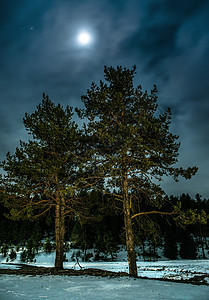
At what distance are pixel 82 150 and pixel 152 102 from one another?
5953 mm

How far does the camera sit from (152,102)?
1127 centimetres

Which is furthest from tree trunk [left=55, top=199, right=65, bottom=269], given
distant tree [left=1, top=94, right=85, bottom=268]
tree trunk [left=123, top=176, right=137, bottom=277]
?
tree trunk [left=123, top=176, right=137, bottom=277]

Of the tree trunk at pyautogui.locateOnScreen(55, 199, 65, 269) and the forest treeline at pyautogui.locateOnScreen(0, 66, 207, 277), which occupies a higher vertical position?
the forest treeline at pyautogui.locateOnScreen(0, 66, 207, 277)

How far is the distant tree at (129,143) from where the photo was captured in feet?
31.6

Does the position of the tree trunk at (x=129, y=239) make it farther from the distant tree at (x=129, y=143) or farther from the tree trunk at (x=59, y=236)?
the tree trunk at (x=59, y=236)

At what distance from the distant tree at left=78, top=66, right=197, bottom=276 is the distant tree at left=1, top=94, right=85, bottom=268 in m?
1.97

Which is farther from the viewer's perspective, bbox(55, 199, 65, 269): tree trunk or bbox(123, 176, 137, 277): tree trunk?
bbox(55, 199, 65, 269): tree trunk

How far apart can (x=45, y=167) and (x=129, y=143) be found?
5.42 m

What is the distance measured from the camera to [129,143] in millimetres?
9570

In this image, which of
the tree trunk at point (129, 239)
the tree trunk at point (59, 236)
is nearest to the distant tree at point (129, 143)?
the tree trunk at point (129, 239)

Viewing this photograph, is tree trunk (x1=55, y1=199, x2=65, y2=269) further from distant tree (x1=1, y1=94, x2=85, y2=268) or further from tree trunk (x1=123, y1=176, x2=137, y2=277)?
tree trunk (x1=123, y1=176, x2=137, y2=277)

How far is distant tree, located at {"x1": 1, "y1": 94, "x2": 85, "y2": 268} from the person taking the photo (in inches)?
476

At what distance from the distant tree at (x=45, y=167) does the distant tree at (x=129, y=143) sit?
1.97 m

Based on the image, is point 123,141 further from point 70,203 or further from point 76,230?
point 76,230
